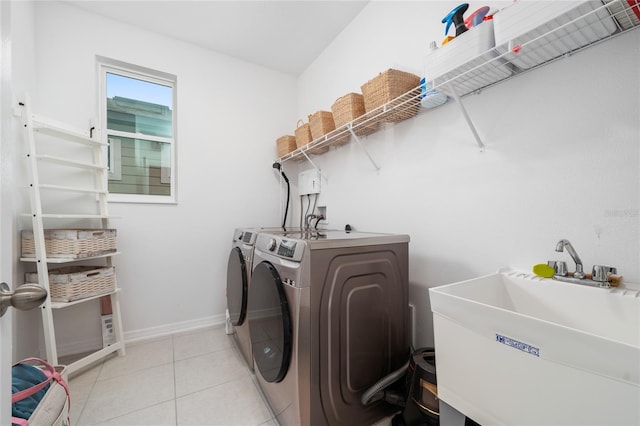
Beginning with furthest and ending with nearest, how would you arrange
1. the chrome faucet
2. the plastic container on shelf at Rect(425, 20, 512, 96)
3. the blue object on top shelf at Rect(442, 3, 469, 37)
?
the blue object on top shelf at Rect(442, 3, 469, 37) → the plastic container on shelf at Rect(425, 20, 512, 96) → the chrome faucet

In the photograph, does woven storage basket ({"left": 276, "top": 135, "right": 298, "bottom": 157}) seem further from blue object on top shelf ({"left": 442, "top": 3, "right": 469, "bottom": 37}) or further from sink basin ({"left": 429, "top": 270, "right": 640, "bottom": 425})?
sink basin ({"left": 429, "top": 270, "right": 640, "bottom": 425})

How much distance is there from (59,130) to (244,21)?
5.43ft

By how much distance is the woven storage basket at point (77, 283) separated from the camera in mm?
1772

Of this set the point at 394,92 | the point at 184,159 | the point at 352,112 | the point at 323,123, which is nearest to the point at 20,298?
the point at 394,92

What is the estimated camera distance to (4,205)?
0.54 metres

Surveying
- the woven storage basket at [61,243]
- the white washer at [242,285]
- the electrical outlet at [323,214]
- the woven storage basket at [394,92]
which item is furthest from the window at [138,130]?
the woven storage basket at [394,92]

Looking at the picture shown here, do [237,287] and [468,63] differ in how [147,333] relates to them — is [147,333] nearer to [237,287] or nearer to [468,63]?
[237,287]

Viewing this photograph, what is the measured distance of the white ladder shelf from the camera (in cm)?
168

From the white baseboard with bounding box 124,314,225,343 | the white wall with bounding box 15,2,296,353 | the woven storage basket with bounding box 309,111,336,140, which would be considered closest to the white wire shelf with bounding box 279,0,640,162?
the woven storage basket with bounding box 309,111,336,140

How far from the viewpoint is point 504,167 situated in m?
1.27

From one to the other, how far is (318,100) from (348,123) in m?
1.11

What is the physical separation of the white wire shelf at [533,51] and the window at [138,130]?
2.15 metres

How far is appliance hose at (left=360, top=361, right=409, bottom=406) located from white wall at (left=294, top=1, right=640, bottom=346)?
39 centimetres

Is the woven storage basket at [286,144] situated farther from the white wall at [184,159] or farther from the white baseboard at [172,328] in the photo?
the white baseboard at [172,328]
